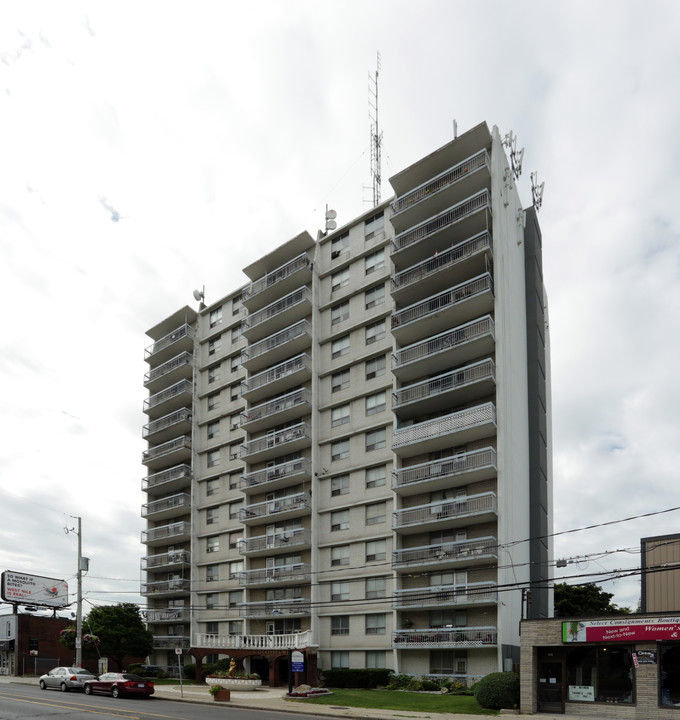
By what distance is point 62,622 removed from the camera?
2876 inches

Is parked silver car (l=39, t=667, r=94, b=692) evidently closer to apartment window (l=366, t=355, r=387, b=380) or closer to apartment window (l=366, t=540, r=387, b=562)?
apartment window (l=366, t=540, r=387, b=562)

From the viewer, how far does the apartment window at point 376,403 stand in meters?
47.1

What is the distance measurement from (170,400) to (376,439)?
26186 millimetres

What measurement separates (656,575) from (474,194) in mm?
23725

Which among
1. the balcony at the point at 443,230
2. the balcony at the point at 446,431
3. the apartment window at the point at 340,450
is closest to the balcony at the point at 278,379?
the apartment window at the point at 340,450

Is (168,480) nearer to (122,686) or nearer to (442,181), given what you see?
(122,686)

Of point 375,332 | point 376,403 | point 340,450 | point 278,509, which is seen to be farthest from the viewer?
point 278,509

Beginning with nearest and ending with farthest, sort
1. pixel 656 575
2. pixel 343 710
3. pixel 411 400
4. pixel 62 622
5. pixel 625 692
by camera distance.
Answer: pixel 625 692, pixel 343 710, pixel 656 575, pixel 411 400, pixel 62 622

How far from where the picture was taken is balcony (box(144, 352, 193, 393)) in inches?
2581

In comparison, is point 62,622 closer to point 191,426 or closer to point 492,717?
point 191,426

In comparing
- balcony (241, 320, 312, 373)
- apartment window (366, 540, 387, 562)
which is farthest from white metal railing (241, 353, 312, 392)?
apartment window (366, 540, 387, 562)

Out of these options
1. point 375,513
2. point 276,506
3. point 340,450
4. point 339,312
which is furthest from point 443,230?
point 276,506

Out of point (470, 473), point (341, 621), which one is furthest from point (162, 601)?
point (470, 473)

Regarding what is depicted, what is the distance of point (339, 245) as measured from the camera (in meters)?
53.4
